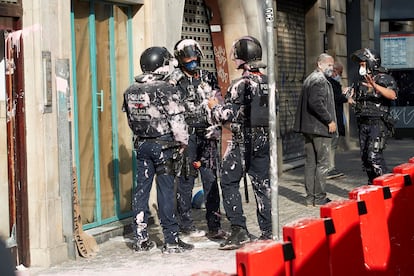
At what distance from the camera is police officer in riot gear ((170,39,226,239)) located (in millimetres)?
8477

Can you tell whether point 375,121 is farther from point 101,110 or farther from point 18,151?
point 18,151

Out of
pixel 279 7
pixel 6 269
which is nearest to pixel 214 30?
pixel 279 7

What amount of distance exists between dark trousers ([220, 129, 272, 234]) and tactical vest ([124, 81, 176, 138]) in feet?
2.22

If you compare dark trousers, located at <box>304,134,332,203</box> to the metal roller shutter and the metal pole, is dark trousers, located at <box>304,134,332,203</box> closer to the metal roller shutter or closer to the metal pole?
the metal pole

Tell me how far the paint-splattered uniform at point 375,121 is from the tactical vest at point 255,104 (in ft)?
9.65

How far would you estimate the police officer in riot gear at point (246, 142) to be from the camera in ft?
26.0

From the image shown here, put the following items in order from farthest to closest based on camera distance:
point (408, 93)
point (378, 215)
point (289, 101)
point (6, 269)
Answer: point (408, 93) < point (289, 101) < point (378, 215) < point (6, 269)

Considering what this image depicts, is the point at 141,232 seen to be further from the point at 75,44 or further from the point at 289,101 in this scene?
the point at 289,101

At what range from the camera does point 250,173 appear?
8.02m

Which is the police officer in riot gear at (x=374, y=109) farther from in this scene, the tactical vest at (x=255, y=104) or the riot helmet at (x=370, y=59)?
the tactical vest at (x=255, y=104)

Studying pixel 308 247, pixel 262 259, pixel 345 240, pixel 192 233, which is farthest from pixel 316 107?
pixel 262 259

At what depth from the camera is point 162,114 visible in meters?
7.71

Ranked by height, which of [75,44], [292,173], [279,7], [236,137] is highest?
[279,7]

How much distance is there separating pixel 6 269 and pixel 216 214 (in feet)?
21.8
